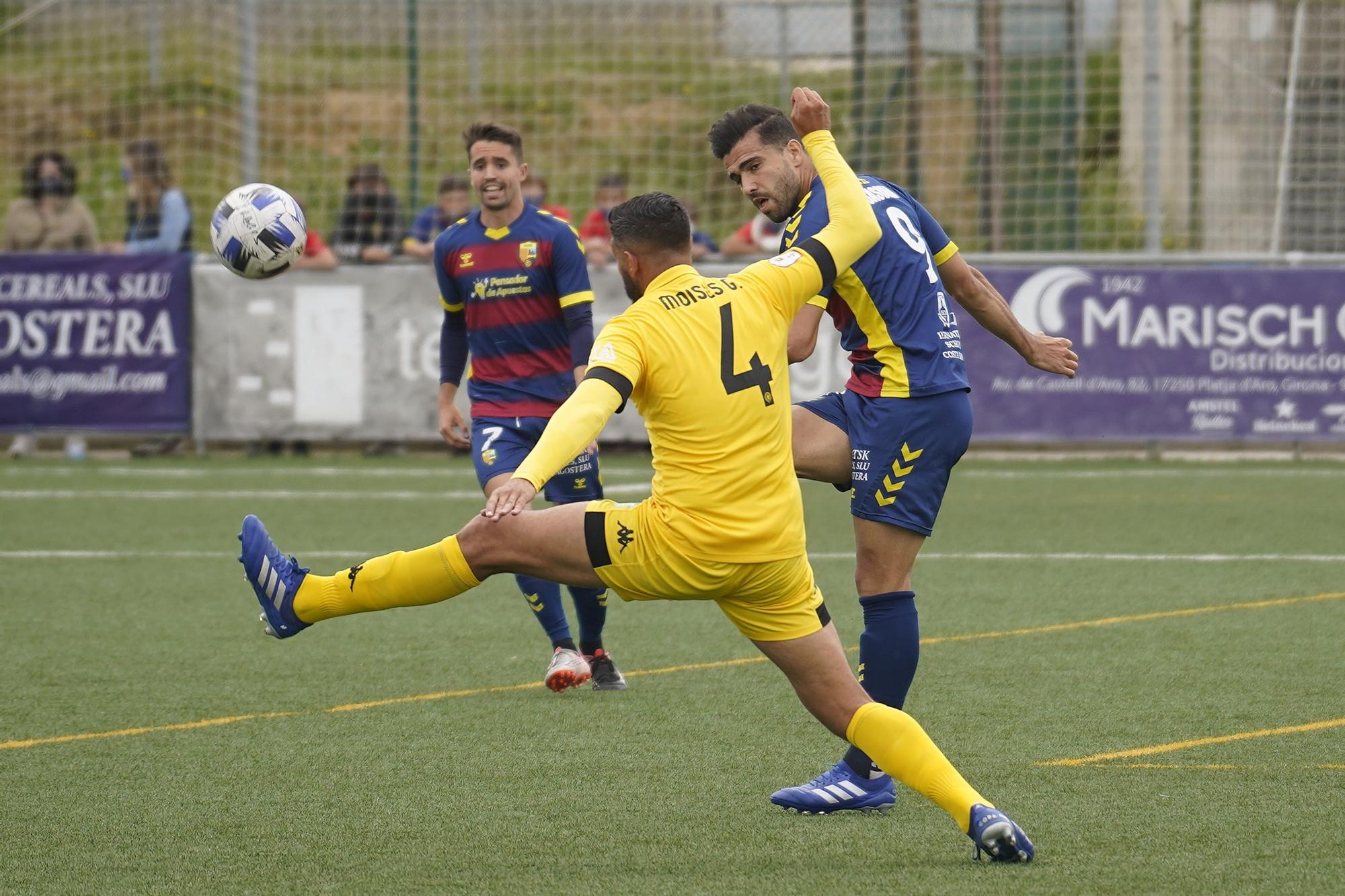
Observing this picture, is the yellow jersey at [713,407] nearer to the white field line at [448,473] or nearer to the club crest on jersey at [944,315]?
the club crest on jersey at [944,315]

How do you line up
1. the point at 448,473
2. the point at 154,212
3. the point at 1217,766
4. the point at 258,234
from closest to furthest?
the point at 1217,766, the point at 258,234, the point at 448,473, the point at 154,212

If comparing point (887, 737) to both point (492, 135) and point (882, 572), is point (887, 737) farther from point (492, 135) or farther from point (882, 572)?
point (492, 135)

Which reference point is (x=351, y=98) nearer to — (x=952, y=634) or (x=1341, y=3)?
(x=1341, y=3)

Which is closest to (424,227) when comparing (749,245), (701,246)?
(701,246)

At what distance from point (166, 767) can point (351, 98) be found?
19.4 m

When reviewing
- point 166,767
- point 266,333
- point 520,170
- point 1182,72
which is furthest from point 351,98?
point 166,767

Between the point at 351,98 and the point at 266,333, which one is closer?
the point at 266,333

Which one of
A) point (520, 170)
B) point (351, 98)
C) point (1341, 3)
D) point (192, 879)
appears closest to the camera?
point (192, 879)

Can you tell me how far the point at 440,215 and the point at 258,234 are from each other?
Result: 8394 millimetres

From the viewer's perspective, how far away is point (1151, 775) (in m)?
5.25

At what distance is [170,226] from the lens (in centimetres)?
1590

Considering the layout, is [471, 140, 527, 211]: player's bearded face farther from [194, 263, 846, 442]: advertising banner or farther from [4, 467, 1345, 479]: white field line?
[194, 263, 846, 442]: advertising banner

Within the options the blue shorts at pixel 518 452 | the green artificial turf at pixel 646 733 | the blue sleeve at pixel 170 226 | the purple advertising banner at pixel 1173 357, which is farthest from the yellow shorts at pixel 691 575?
the blue sleeve at pixel 170 226

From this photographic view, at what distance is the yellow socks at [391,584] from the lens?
4.64 m
